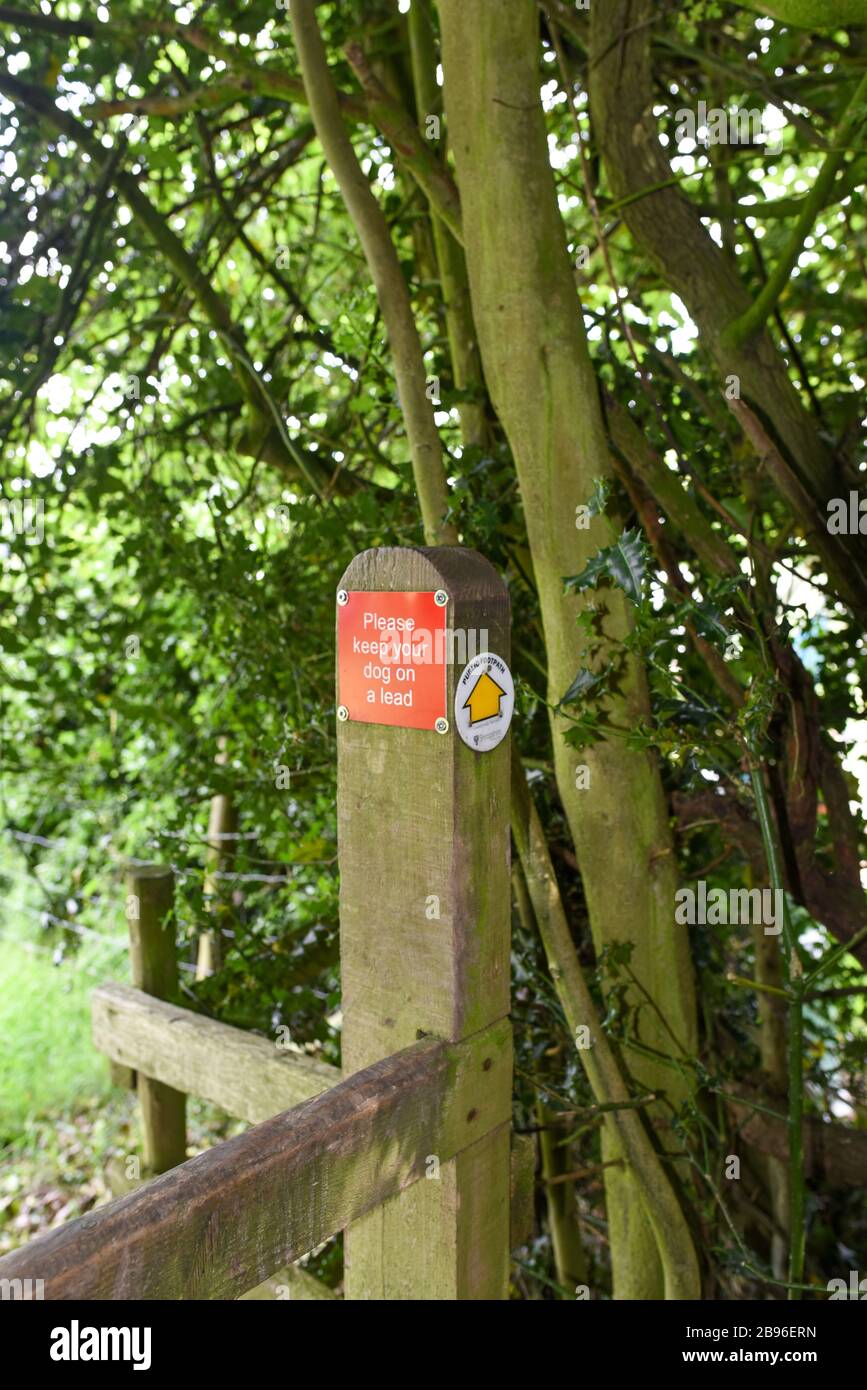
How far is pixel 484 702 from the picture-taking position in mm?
1269

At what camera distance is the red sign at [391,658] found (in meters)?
1.23

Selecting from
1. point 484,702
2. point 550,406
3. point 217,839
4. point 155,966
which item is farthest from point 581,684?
point 217,839

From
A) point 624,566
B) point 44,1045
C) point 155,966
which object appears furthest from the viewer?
point 44,1045

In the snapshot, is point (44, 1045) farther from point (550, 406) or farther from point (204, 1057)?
point (550, 406)

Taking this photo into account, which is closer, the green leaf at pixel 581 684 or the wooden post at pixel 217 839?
the green leaf at pixel 581 684

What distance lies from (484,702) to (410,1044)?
0.43 m

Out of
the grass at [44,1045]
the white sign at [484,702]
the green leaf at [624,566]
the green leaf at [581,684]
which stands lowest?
the grass at [44,1045]

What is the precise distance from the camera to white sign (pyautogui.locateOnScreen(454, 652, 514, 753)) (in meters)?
1.24

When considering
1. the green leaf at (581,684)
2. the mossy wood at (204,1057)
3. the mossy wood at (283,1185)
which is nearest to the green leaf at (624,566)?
the green leaf at (581,684)

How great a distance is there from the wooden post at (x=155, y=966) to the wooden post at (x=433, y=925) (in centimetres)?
108

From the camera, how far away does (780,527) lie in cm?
261

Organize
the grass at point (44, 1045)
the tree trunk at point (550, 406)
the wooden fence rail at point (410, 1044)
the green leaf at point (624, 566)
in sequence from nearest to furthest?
the wooden fence rail at point (410, 1044) < the green leaf at point (624, 566) < the tree trunk at point (550, 406) < the grass at point (44, 1045)

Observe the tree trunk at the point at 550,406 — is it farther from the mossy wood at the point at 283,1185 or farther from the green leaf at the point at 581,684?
the mossy wood at the point at 283,1185

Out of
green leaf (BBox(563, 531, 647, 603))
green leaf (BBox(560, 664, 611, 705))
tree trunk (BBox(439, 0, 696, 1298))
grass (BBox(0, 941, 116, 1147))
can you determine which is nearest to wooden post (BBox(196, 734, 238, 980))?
grass (BBox(0, 941, 116, 1147))
